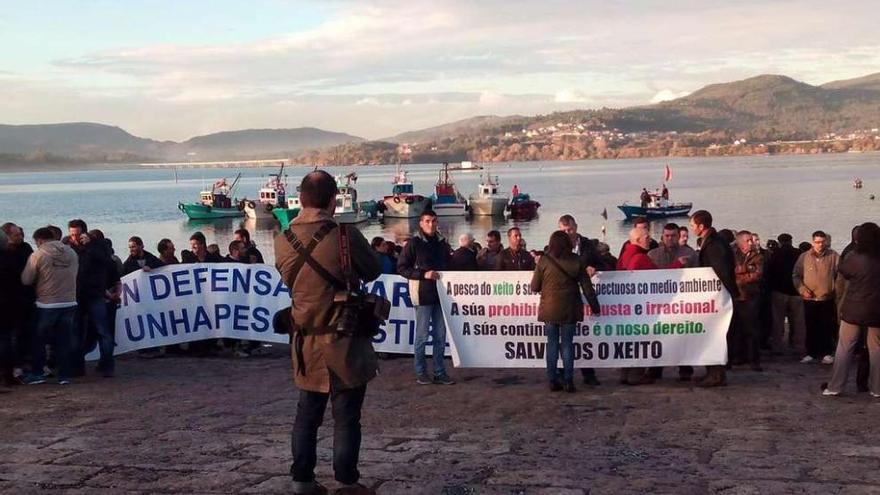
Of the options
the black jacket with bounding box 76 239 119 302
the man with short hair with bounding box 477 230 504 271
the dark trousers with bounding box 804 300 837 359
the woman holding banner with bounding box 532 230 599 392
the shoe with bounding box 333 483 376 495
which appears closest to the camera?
the shoe with bounding box 333 483 376 495

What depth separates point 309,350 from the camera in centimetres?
593

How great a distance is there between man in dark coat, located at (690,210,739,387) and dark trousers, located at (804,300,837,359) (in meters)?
2.29


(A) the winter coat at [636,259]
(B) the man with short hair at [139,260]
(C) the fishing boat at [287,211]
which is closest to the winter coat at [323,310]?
(A) the winter coat at [636,259]

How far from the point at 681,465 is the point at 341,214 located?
2664 inches

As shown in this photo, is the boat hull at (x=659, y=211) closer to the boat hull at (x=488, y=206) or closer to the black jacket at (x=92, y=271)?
the boat hull at (x=488, y=206)

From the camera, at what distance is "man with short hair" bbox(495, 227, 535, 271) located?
1226cm

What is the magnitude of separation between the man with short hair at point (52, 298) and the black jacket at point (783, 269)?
9141mm

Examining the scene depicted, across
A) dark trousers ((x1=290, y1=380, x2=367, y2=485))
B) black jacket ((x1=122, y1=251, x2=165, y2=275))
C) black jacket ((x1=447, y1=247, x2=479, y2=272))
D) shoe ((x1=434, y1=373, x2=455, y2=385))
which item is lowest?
shoe ((x1=434, y1=373, x2=455, y2=385))

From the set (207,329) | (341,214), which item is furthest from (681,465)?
(341,214)

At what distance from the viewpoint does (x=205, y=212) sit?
91500 mm

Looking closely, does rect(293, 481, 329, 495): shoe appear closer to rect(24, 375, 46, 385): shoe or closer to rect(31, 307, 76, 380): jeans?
rect(31, 307, 76, 380): jeans

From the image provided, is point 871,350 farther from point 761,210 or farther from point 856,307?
point 761,210

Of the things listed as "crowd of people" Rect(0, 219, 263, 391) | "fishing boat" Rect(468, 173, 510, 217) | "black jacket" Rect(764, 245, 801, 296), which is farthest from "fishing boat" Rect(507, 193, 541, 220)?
"crowd of people" Rect(0, 219, 263, 391)

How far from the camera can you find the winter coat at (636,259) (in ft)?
35.8
